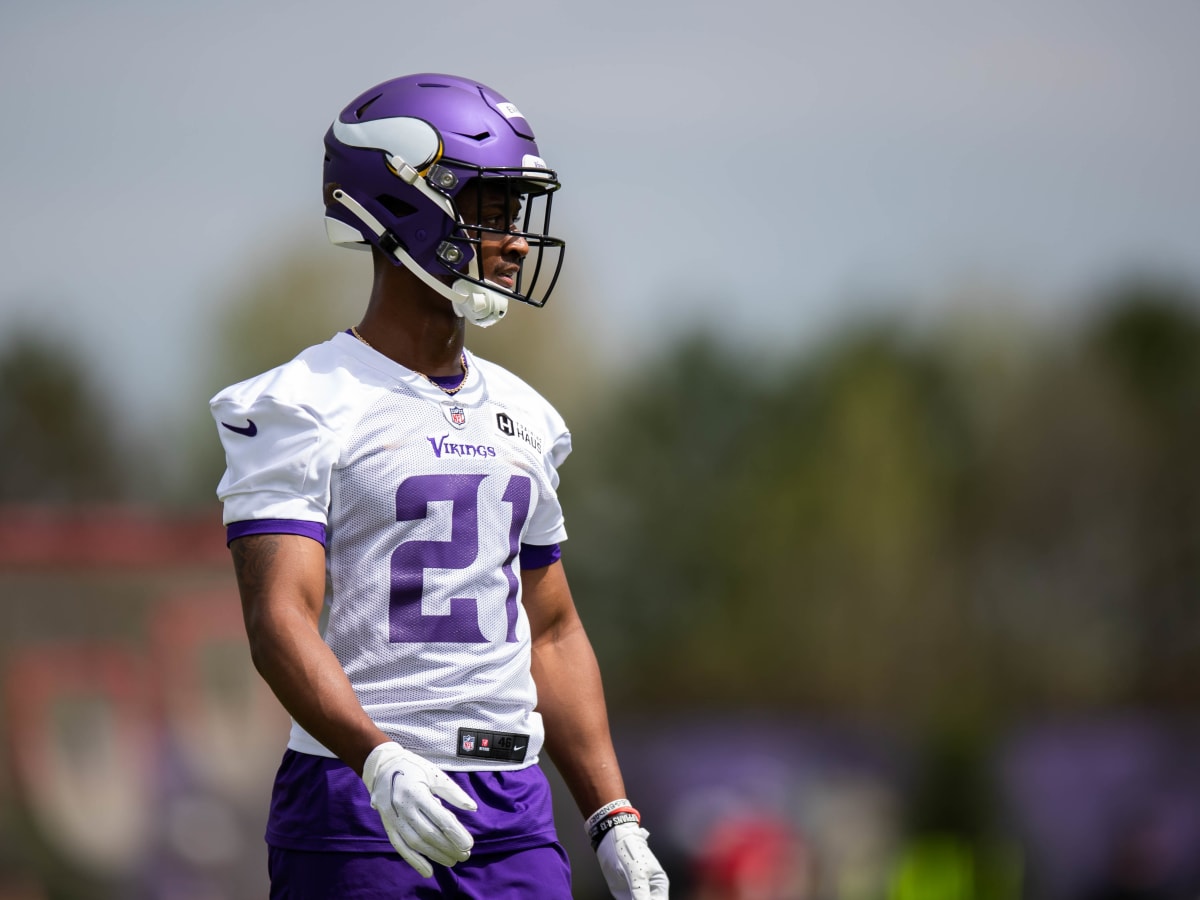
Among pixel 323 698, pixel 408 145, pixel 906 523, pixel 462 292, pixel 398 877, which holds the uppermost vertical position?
pixel 408 145

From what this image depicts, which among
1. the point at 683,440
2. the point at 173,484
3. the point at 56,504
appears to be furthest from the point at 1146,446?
the point at 56,504

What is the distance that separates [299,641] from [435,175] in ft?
4.03

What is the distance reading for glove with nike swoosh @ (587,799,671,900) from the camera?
3.91 metres

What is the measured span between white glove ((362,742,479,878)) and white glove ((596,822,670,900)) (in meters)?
0.85

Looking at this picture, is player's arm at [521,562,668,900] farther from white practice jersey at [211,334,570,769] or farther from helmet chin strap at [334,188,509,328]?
helmet chin strap at [334,188,509,328]

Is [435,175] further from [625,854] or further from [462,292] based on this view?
[625,854]

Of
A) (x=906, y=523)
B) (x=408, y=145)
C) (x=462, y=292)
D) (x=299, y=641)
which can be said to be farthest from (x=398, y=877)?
(x=906, y=523)

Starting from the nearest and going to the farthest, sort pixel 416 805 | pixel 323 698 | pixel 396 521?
pixel 416 805 → pixel 323 698 → pixel 396 521

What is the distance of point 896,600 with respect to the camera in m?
50.8

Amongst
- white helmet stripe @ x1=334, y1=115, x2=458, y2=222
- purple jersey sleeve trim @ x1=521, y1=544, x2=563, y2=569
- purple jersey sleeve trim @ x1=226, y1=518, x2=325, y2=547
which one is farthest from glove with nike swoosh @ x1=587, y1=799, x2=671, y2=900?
white helmet stripe @ x1=334, y1=115, x2=458, y2=222

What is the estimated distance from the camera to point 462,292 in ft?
12.6

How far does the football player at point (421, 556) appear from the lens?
340 cm

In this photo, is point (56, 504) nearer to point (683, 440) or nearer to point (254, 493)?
point (683, 440)

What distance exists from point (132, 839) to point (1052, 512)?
3943 cm
